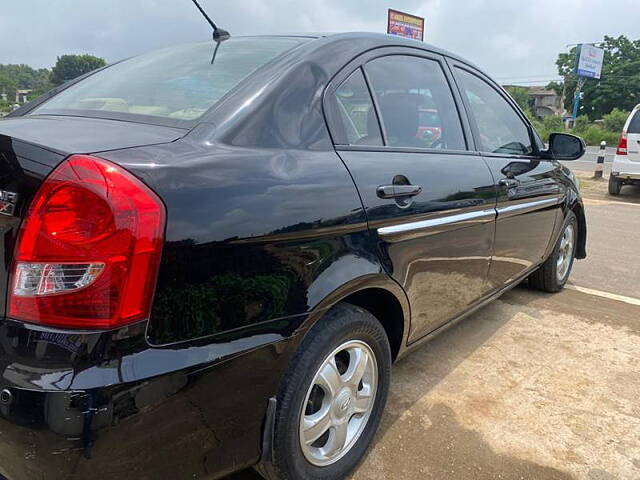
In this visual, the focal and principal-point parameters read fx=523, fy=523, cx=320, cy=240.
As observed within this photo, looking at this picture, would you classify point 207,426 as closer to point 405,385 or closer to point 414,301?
point 414,301

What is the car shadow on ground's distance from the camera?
2104mm

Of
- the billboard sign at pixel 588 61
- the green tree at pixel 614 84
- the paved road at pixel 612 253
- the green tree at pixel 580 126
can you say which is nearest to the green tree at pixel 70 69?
the paved road at pixel 612 253

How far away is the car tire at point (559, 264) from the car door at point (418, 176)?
136cm

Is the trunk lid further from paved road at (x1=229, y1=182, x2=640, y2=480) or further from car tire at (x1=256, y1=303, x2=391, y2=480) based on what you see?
paved road at (x1=229, y1=182, x2=640, y2=480)

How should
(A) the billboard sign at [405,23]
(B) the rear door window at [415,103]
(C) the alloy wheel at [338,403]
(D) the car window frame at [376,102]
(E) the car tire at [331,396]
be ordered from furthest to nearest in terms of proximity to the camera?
(A) the billboard sign at [405,23] < (B) the rear door window at [415,103] < (D) the car window frame at [376,102] < (C) the alloy wheel at [338,403] < (E) the car tire at [331,396]

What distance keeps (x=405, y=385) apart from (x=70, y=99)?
2.08 m

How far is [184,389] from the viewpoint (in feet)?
4.32

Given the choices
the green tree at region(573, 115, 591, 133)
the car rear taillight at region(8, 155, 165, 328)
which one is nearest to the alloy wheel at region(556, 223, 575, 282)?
the car rear taillight at region(8, 155, 165, 328)

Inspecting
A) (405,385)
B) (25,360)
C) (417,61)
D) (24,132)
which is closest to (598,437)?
(405,385)

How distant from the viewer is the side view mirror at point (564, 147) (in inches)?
136

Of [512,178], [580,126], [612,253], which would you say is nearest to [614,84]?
[580,126]

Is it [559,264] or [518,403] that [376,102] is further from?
[559,264]

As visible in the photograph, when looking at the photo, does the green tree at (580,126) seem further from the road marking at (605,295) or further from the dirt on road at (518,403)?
the dirt on road at (518,403)

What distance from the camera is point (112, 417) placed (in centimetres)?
121
